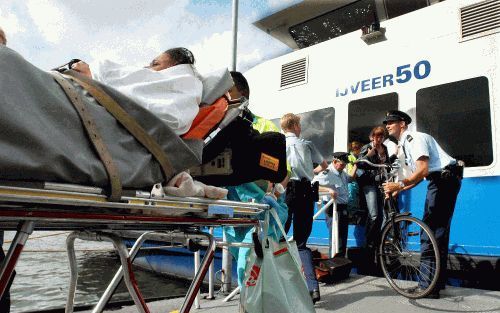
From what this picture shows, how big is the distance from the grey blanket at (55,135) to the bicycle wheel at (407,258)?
8.89ft

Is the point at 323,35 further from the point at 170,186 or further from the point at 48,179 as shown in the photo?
the point at 48,179

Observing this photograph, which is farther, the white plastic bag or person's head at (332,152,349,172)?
person's head at (332,152,349,172)

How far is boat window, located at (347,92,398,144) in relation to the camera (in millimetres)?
5016

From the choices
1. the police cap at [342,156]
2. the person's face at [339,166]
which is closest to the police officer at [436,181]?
the police cap at [342,156]

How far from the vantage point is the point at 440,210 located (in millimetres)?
3482

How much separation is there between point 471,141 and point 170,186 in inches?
146

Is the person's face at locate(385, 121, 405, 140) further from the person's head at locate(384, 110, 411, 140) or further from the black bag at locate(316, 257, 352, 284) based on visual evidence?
the black bag at locate(316, 257, 352, 284)

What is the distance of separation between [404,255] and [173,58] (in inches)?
111

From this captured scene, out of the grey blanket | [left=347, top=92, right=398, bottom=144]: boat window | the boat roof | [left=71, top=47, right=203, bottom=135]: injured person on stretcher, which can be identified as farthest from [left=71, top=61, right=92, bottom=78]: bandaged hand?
the boat roof

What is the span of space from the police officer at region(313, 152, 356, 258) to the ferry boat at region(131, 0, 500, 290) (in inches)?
9.8

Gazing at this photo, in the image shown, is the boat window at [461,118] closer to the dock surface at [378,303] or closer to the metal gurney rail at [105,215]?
the dock surface at [378,303]

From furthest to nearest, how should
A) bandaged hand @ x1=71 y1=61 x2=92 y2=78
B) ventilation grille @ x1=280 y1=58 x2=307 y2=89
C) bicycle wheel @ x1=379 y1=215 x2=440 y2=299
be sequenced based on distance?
ventilation grille @ x1=280 y1=58 x2=307 y2=89, bicycle wheel @ x1=379 y1=215 x2=440 y2=299, bandaged hand @ x1=71 y1=61 x2=92 y2=78

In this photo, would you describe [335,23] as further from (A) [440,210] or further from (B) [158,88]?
(B) [158,88]

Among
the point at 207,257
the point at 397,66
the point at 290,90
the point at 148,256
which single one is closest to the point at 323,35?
the point at 290,90
